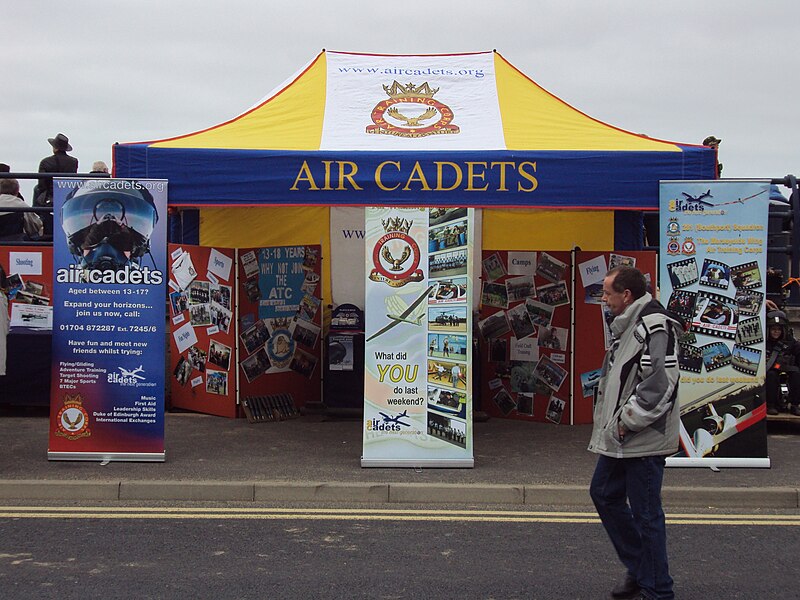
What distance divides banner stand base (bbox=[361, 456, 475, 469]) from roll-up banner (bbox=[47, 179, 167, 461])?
1954 mm

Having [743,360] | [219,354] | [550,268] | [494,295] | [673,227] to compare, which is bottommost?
[219,354]

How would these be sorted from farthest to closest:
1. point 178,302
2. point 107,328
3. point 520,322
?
point 178,302, point 520,322, point 107,328

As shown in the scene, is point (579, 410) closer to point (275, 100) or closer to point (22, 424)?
point (275, 100)

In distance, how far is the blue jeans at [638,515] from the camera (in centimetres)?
502

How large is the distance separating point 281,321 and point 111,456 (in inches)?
122

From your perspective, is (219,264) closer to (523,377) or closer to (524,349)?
(524,349)

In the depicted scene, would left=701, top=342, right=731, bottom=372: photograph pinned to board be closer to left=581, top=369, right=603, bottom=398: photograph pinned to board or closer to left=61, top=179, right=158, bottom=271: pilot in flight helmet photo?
left=581, top=369, right=603, bottom=398: photograph pinned to board

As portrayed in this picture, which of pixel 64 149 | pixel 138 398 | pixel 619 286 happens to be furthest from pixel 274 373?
pixel 619 286

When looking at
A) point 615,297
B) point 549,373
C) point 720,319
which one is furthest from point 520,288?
point 615,297

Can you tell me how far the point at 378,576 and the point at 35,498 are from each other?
11.1 feet

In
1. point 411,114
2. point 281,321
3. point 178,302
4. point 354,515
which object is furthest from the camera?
point 281,321

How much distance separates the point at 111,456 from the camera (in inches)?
331

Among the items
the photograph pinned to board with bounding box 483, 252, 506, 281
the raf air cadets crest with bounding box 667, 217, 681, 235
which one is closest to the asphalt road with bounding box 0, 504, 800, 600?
the raf air cadets crest with bounding box 667, 217, 681, 235

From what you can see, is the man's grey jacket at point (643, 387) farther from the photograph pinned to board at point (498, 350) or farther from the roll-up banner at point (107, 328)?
the photograph pinned to board at point (498, 350)
